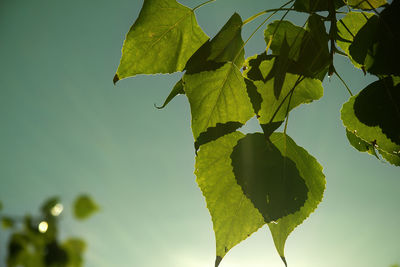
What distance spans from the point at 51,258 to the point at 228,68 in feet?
2.96

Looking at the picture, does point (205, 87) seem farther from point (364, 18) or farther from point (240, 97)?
point (364, 18)

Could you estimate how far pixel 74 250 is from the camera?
0.97 m

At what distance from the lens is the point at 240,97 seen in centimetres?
40

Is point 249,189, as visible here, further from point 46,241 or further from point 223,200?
point 46,241

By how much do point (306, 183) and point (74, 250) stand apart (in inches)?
35.4

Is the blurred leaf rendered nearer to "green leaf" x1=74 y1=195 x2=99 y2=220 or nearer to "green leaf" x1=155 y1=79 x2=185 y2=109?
"green leaf" x1=74 y1=195 x2=99 y2=220

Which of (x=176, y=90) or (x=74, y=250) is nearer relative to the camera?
(x=176, y=90)

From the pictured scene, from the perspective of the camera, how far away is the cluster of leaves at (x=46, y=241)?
0.91 metres

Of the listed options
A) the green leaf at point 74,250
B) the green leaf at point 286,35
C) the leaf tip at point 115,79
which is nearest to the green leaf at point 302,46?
the green leaf at point 286,35

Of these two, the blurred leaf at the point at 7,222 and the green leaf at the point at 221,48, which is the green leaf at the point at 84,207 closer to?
the blurred leaf at the point at 7,222

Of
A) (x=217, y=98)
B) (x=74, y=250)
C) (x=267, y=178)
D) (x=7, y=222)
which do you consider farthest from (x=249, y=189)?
(x=7, y=222)

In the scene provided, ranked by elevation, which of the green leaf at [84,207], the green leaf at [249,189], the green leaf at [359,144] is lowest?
the green leaf at [84,207]

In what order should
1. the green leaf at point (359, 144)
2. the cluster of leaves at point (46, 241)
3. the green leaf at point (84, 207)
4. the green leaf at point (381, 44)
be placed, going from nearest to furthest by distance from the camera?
the green leaf at point (381, 44) → the green leaf at point (359, 144) → the cluster of leaves at point (46, 241) → the green leaf at point (84, 207)

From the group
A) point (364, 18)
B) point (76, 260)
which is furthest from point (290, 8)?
point (76, 260)
